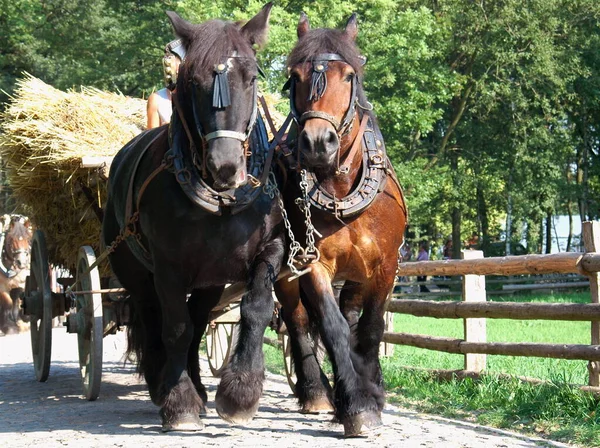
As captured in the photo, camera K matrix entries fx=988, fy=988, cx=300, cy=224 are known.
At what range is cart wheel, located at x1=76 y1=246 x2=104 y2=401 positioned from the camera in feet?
25.1

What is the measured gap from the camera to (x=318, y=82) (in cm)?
581

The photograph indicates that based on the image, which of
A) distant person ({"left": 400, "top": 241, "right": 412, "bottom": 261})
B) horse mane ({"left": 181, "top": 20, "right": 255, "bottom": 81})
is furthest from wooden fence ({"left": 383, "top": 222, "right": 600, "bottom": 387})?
distant person ({"left": 400, "top": 241, "right": 412, "bottom": 261})

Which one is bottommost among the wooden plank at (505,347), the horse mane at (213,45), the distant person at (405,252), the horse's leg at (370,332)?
the wooden plank at (505,347)

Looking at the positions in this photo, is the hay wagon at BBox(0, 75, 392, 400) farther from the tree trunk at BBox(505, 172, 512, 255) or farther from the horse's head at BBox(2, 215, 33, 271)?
the tree trunk at BBox(505, 172, 512, 255)

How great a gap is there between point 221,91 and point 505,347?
12.8ft

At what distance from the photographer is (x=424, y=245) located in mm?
33875

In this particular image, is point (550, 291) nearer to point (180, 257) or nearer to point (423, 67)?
point (423, 67)

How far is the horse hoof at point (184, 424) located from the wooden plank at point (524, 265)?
10.1ft

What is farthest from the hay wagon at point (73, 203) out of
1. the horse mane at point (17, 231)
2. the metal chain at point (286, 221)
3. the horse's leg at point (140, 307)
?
the horse mane at point (17, 231)

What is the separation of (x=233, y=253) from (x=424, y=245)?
2832 cm

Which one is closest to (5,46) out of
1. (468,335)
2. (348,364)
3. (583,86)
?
(583,86)

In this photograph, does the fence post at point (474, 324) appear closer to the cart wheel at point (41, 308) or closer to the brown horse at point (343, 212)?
the brown horse at point (343, 212)

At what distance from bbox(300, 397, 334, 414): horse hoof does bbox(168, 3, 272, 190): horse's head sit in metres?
1.83

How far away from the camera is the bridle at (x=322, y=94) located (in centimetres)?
570
